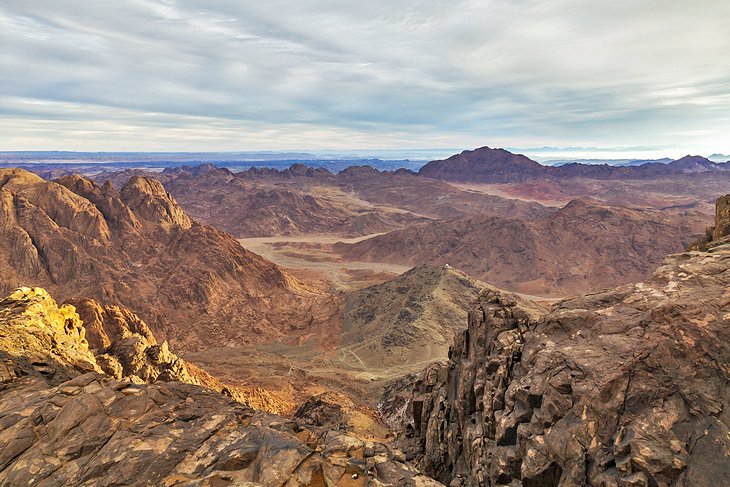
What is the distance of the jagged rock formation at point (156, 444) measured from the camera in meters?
13.4

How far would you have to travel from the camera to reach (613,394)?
45.4 feet

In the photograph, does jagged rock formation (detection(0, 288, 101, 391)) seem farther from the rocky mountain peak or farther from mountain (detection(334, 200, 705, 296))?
mountain (detection(334, 200, 705, 296))

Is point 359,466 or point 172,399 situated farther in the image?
point 172,399

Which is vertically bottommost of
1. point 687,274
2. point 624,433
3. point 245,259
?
point 245,259

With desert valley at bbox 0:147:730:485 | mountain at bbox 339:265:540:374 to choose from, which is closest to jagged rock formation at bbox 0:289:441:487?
desert valley at bbox 0:147:730:485

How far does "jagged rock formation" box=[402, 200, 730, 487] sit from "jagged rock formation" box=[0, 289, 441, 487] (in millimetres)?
4541

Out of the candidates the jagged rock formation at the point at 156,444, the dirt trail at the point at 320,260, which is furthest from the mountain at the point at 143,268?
the jagged rock formation at the point at 156,444

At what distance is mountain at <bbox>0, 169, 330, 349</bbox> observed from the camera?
2736 inches

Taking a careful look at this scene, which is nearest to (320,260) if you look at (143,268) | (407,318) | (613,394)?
(143,268)

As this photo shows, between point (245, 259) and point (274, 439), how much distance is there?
78.5 m

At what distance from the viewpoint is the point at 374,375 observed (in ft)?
172

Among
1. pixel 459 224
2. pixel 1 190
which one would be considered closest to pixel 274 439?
pixel 1 190

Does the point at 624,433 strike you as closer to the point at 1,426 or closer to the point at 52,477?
the point at 52,477

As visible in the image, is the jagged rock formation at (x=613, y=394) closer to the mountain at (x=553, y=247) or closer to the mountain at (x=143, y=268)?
the mountain at (x=143, y=268)
